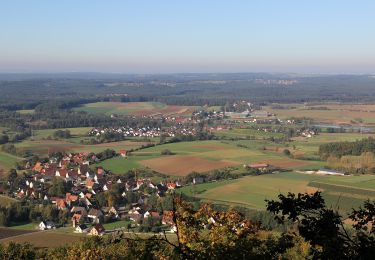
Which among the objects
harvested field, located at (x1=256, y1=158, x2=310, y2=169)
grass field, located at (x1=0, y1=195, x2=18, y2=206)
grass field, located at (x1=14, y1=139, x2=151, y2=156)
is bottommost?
grass field, located at (x1=14, y1=139, x2=151, y2=156)

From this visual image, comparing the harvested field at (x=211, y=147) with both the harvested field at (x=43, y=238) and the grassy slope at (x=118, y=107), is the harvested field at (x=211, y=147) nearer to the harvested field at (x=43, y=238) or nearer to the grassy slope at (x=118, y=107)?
the harvested field at (x=43, y=238)

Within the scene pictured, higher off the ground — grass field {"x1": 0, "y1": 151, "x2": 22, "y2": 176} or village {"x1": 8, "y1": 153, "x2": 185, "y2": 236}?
village {"x1": 8, "y1": 153, "x2": 185, "y2": 236}

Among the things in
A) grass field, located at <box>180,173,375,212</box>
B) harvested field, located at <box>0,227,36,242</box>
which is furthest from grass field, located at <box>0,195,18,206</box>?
grass field, located at <box>180,173,375,212</box>

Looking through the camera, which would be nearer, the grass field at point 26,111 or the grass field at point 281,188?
the grass field at point 281,188

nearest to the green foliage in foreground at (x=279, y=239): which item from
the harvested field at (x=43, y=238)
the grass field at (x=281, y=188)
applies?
the harvested field at (x=43, y=238)

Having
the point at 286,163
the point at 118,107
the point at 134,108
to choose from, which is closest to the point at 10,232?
the point at 286,163

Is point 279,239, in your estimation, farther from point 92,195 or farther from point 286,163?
point 286,163

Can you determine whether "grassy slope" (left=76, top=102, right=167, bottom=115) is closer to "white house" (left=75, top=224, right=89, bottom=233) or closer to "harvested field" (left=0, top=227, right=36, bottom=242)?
"white house" (left=75, top=224, right=89, bottom=233)
